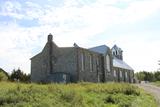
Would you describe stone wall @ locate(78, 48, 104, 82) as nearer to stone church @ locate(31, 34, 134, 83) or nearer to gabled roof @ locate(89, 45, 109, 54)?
stone church @ locate(31, 34, 134, 83)

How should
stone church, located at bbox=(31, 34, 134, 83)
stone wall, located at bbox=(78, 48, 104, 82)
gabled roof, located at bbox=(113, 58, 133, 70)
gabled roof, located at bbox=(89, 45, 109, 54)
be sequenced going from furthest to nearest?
gabled roof, located at bbox=(113, 58, 133, 70)
gabled roof, located at bbox=(89, 45, 109, 54)
stone wall, located at bbox=(78, 48, 104, 82)
stone church, located at bbox=(31, 34, 134, 83)

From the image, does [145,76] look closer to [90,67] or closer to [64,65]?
[90,67]

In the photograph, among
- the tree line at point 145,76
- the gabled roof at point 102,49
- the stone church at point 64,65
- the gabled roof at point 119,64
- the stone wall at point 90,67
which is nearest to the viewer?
the stone church at point 64,65

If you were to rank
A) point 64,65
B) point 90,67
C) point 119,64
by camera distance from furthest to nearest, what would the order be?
point 119,64 < point 90,67 < point 64,65

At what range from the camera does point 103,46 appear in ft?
273

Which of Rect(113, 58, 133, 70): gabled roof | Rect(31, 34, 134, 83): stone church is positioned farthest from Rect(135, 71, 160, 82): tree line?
Rect(31, 34, 134, 83): stone church

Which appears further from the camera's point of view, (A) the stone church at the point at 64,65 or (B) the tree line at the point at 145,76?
(B) the tree line at the point at 145,76

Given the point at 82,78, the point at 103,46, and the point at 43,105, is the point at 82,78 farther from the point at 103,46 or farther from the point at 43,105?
the point at 43,105

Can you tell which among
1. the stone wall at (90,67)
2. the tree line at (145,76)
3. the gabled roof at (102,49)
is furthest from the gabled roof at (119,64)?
the tree line at (145,76)

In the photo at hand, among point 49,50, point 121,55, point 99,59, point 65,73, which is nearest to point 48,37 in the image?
point 49,50

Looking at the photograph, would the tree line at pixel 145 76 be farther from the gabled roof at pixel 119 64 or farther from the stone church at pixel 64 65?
the stone church at pixel 64 65

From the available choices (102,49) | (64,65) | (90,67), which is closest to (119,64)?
(102,49)

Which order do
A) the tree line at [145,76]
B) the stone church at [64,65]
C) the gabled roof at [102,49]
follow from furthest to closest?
the tree line at [145,76] → the gabled roof at [102,49] → the stone church at [64,65]

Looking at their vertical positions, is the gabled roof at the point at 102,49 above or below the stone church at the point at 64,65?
above
